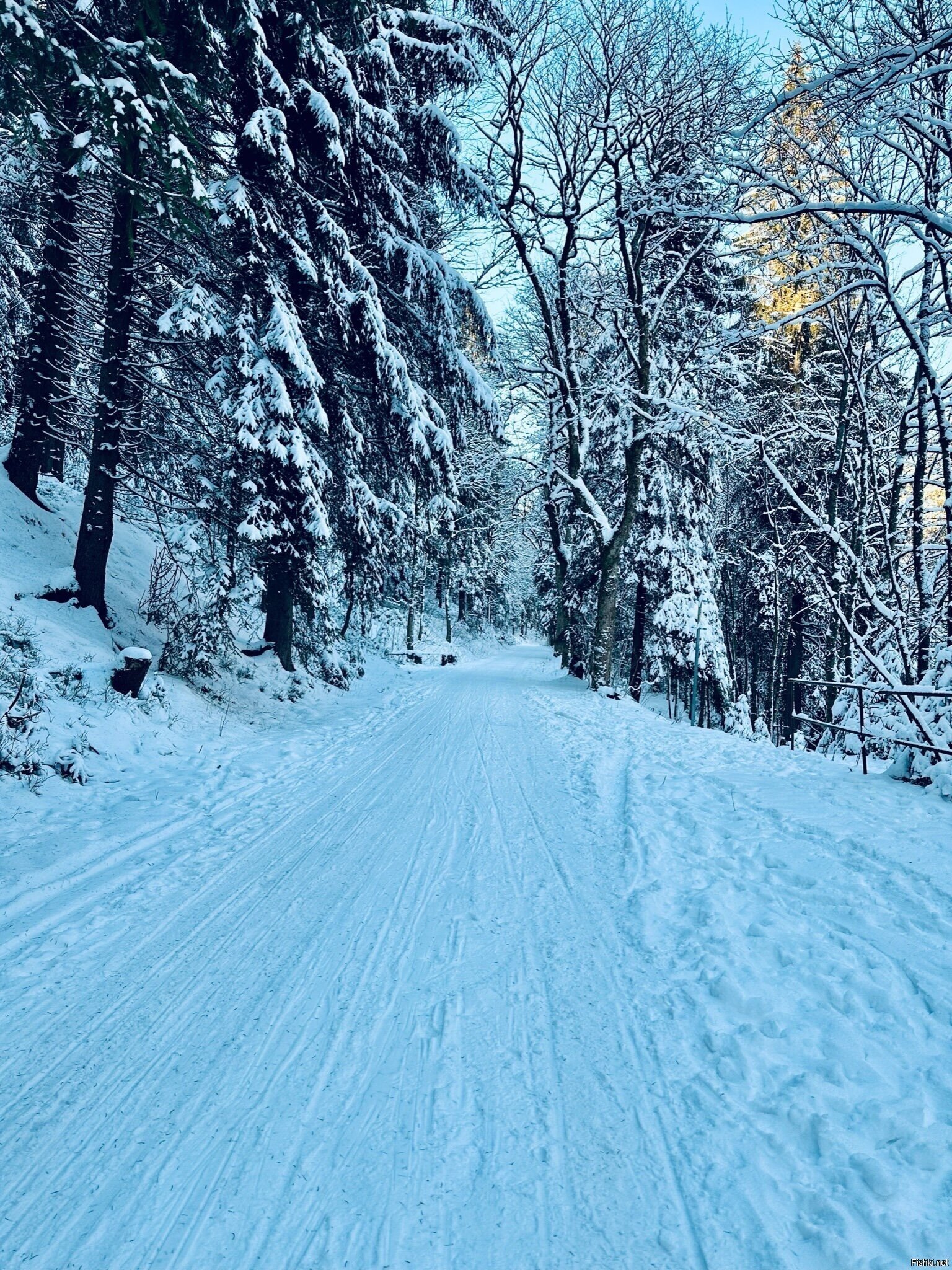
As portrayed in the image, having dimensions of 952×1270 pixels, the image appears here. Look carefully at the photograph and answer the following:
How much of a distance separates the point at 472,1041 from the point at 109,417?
338 inches

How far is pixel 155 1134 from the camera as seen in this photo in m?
2.20

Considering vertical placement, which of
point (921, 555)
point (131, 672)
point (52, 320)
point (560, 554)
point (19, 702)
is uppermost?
point (52, 320)

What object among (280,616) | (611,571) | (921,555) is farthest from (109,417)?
(921,555)

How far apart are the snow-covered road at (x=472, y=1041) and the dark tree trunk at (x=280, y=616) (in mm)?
5934

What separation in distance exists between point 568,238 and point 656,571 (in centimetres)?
905

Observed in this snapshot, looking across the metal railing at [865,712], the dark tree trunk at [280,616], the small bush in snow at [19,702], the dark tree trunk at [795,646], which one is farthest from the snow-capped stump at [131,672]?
the dark tree trunk at [795,646]

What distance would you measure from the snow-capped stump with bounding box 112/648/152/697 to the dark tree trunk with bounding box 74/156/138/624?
1636 mm

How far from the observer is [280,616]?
37.0 feet

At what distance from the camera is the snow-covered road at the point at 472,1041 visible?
189 centimetres

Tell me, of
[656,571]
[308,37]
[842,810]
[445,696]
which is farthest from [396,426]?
[656,571]

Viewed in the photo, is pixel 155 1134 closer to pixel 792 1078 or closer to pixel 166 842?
pixel 792 1078

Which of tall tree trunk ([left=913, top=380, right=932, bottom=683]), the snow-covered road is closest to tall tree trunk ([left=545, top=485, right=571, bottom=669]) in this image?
tall tree trunk ([left=913, top=380, right=932, bottom=683])

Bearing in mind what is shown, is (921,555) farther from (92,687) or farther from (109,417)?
(109,417)

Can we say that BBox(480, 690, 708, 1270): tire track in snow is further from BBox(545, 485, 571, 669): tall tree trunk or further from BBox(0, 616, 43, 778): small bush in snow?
BBox(545, 485, 571, 669): tall tree trunk
